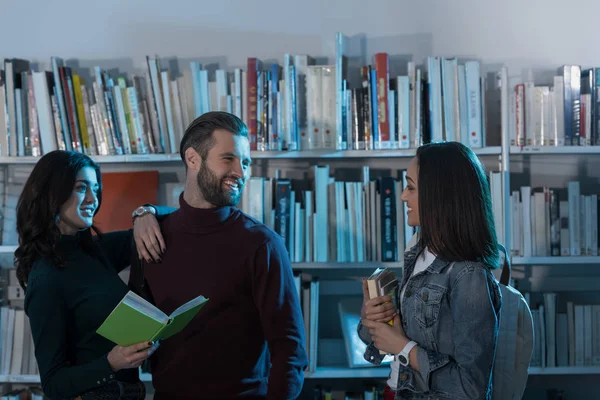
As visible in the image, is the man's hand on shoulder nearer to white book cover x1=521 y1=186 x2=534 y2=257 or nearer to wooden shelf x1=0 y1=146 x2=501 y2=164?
wooden shelf x1=0 y1=146 x2=501 y2=164

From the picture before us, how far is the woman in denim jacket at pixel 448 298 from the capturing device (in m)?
1.35

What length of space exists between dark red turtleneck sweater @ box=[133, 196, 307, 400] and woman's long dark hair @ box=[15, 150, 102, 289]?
33cm

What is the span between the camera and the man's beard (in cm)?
175

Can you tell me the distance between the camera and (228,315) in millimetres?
1671

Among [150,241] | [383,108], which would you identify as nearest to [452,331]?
[150,241]

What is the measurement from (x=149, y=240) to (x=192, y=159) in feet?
0.85

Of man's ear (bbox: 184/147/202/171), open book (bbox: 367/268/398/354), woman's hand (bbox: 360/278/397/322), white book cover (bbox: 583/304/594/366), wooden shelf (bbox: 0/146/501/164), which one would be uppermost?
wooden shelf (bbox: 0/146/501/164)

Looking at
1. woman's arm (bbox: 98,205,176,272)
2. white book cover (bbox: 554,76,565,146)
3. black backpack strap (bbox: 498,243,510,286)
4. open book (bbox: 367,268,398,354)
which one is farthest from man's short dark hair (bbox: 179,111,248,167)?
white book cover (bbox: 554,76,565,146)

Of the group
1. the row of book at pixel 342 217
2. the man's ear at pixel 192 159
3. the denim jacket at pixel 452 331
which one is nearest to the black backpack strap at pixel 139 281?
the man's ear at pixel 192 159

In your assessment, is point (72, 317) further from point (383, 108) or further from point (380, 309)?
point (383, 108)

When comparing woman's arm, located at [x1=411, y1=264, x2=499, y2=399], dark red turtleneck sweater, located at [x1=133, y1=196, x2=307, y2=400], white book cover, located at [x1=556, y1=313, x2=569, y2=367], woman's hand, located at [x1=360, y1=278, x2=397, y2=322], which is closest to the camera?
woman's arm, located at [x1=411, y1=264, x2=499, y2=399]

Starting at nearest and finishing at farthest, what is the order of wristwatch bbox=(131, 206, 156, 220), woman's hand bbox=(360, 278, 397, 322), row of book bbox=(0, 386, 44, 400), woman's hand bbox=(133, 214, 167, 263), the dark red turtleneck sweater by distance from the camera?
1. woman's hand bbox=(360, 278, 397, 322)
2. the dark red turtleneck sweater
3. woman's hand bbox=(133, 214, 167, 263)
4. wristwatch bbox=(131, 206, 156, 220)
5. row of book bbox=(0, 386, 44, 400)

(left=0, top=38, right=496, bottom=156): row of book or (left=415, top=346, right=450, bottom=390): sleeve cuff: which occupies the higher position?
(left=0, top=38, right=496, bottom=156): row of book

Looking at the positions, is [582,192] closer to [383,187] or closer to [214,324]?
[383,187]
